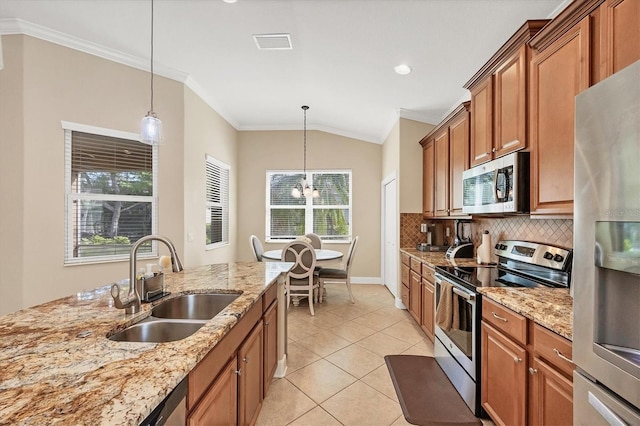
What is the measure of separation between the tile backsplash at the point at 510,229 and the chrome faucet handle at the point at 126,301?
8.83ft

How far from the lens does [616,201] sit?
94 centimetres

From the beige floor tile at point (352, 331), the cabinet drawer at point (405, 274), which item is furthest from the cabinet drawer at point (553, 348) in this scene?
the cabinet drawer at point (405, 274)

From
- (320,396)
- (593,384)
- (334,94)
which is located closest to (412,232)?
(334,94)

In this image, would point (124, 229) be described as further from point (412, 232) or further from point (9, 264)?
point (412, 232)

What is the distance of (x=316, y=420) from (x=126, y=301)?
146 centimetres

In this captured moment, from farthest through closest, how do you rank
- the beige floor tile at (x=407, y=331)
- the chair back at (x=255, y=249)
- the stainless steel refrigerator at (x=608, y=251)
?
1. the chair back at (x=255, y=249)
2. the beige floor tile at (x=407, y=331)
3. the stainless steel refrigerator at (x=608, y=251)

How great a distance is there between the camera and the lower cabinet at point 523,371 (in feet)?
4.31

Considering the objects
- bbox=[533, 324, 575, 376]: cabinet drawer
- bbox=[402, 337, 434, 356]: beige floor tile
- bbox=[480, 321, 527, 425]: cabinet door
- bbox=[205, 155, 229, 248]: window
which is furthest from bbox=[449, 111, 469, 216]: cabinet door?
bbox=[205, 155, 229, 248]: window

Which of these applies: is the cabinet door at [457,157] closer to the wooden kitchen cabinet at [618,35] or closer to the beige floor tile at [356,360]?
the wooden kitchen cabinet at [618,35]

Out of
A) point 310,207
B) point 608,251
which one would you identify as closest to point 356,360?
point 608,251

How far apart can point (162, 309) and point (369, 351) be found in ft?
6.92

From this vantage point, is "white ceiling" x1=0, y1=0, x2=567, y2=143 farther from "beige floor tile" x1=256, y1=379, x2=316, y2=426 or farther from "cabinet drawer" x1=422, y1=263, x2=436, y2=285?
"beige floor tile" x1=256, y1=379, x2=316, y2=426

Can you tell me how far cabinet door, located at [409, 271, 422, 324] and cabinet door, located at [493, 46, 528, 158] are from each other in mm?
1716

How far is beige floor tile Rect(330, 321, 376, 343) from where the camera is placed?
3.37m
